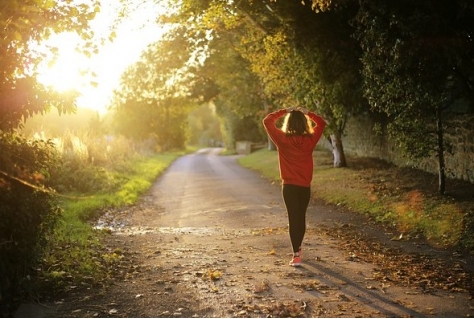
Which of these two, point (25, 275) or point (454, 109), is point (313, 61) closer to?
point (454, 109)

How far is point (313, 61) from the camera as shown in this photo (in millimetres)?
18344

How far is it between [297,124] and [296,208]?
4.00ft

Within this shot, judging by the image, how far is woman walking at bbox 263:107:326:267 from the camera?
25.3ft

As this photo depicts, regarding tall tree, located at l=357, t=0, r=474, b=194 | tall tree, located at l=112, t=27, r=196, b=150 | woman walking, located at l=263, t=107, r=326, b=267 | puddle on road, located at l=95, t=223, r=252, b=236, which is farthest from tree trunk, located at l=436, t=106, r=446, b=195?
tall tree, located at l=112, t=27, r=196, b=150

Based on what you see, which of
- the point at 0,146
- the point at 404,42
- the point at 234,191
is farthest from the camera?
the point at 234,191

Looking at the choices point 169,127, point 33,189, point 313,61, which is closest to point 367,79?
point 313,61

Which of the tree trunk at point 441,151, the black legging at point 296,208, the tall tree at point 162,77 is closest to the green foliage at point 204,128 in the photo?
the tall tree at point 162,77

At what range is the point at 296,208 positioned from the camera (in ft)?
25.7

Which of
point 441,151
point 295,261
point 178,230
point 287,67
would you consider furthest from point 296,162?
point 287,67

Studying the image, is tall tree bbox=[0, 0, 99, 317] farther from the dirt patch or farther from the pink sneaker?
the pink sneaker

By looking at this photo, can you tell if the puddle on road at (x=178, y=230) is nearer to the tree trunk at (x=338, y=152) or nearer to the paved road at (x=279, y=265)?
the paved road at (x=279, y=265)

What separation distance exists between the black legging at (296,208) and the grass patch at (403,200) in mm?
2939

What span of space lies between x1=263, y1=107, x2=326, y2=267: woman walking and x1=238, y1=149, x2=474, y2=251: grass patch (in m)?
3.00

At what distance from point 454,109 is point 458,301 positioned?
1034 centimetres
